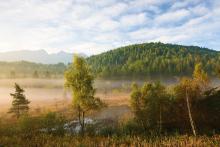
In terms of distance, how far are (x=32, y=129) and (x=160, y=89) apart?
26222 mm

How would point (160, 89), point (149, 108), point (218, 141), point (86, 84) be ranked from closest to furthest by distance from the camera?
point (218, 141) → point (86, 84) → point (149, 108) → point (160, 89)

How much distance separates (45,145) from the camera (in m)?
33.3

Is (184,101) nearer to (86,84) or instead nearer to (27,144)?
(86,84)

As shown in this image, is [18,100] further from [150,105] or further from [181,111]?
[181,111]

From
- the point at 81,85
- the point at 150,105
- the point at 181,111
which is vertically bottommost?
the point at 181,111

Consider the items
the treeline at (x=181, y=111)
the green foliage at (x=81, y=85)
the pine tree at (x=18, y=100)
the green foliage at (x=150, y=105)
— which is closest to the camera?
the green foliage at (x=81, y=85)

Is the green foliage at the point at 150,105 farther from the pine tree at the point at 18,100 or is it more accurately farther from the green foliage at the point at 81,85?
the pine tree at the point at 18,100

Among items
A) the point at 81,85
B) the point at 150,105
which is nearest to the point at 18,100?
the point at 81,85

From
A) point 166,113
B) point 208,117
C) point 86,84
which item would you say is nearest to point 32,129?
point 86,84

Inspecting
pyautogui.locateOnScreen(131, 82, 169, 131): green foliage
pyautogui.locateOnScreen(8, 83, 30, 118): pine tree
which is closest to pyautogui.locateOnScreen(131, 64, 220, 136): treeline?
pyautogui.locateOnScreen(131, 82, 169, 131): green foliage

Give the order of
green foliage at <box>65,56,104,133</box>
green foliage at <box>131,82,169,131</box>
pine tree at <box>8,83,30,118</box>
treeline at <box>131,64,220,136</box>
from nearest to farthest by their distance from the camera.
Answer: green foliage at <box>65,56,104,133</box>
treeline at <box>131,64,220,136</box>
green foliage at <box>131,82,169,131</box>
pine tree at <box>8,83,30,118</box>

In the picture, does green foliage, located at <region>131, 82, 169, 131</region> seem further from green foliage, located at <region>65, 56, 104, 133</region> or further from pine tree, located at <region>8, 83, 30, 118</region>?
pine tree, located at <region>8, 83, 30, 118</region>

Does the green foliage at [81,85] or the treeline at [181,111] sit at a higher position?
the green foliage at [81,85]

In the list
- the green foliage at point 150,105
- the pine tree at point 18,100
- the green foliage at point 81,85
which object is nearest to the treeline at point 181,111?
the green foliage at point 150,105
